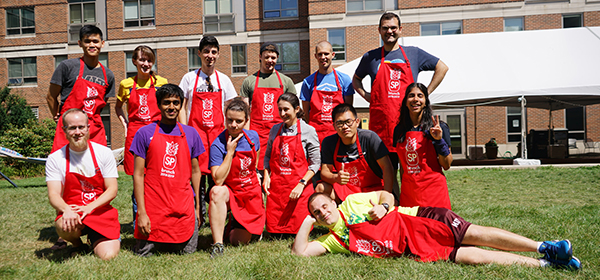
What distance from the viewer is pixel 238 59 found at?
2111 cm

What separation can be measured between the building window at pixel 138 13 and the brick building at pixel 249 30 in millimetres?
55

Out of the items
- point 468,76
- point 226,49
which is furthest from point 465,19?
point 226,49

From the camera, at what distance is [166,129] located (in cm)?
335

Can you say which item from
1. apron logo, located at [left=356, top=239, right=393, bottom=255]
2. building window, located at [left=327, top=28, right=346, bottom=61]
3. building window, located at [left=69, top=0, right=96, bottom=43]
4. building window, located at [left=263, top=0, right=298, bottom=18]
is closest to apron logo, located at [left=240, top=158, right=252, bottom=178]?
apron logo, located at [left=356, top=239, right=393, bottom=255]

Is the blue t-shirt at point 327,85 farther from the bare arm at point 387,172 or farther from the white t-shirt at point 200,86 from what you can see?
the bare arm at point 387,172

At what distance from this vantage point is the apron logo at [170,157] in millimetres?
3271

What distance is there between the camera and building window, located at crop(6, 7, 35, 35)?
2275 cm

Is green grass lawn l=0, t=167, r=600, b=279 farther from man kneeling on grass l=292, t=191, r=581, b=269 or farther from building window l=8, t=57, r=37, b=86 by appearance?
building window l=8, t=57, r=37, b=86

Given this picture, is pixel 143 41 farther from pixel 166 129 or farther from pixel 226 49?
pixel 166 129

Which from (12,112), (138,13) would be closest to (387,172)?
(12,112)

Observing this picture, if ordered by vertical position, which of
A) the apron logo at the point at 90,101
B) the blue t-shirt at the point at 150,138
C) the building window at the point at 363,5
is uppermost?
the building window at the point at 363,5

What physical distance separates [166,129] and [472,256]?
2675mm

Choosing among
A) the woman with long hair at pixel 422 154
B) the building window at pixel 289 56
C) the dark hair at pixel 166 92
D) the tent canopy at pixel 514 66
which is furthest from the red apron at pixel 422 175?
the building window at pixel 289 56

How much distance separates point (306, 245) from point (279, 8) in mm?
19719
